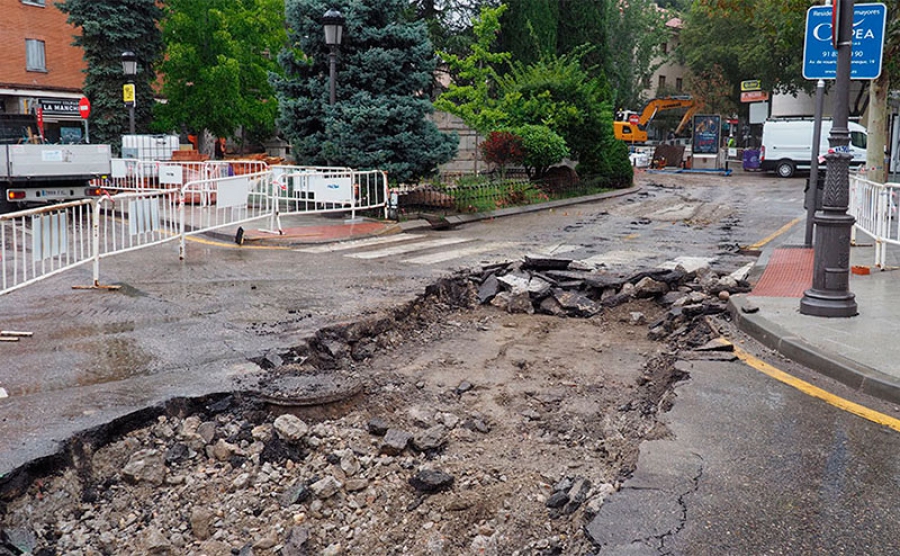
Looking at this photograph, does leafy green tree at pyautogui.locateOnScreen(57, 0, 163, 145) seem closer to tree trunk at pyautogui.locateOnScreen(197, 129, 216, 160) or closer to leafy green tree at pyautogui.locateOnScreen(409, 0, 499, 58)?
tree trunk at pyautogui.locateOnScreen(197, 129, 216, 160)

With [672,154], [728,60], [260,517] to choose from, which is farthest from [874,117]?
[728,60]

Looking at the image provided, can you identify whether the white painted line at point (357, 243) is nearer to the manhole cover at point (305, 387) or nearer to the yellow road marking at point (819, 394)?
the manhole cover at point (305, 387)

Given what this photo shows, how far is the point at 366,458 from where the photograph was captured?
198 inches

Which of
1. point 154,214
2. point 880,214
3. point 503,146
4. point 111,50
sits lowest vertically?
point 154,214

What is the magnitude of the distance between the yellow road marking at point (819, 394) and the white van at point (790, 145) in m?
34.1

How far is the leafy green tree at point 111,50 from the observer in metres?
33.2

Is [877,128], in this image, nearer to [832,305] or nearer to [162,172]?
[832,305]

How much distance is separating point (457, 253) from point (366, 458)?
8638 mm

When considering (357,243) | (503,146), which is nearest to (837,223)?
(357,243)

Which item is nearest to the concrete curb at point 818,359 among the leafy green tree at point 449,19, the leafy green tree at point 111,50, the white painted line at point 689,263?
the white painted line at point 689,263

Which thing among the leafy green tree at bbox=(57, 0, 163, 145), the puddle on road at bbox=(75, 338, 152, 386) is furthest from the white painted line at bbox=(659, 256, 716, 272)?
the leafy green tree at bbox=(57, 0, 163, 145)

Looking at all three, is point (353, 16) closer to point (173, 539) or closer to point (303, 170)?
point (303, 170)

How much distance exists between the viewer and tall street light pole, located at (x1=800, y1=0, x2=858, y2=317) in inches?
313

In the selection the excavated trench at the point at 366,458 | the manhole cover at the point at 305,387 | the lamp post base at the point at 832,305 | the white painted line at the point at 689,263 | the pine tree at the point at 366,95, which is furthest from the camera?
the pine tree at the point at 366,95
